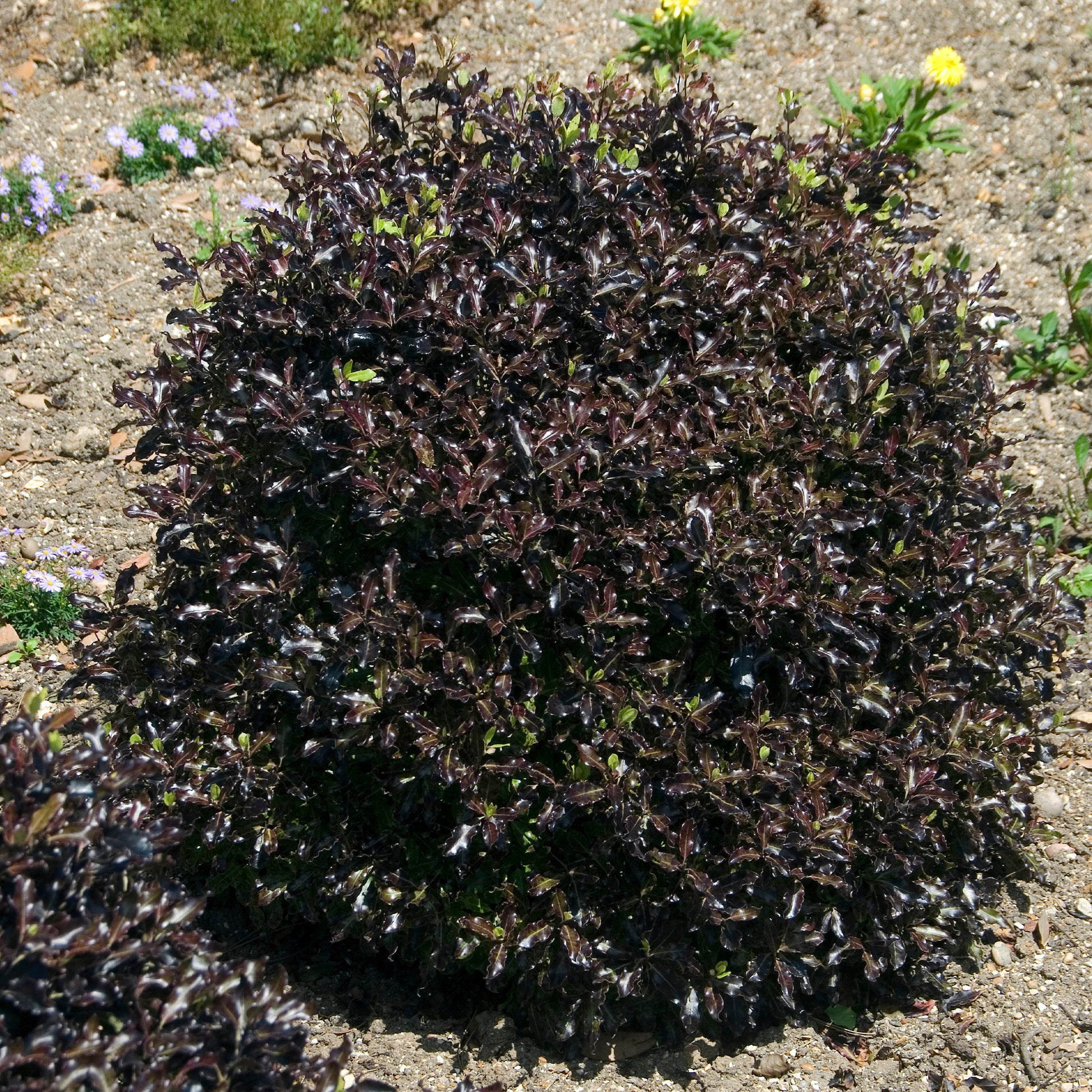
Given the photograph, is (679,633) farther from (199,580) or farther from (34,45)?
(34,45)

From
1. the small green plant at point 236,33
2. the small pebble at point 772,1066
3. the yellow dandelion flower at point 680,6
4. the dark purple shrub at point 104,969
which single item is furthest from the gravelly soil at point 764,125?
the dark purple shrub at point 104,969

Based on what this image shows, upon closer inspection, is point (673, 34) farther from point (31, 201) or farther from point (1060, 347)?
point (31, 201)

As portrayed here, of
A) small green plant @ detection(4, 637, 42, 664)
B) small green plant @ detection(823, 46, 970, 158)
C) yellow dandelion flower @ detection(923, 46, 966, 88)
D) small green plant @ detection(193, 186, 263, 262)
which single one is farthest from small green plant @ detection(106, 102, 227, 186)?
yellow dandelion flower @ detection(923, 46, 966, 88)

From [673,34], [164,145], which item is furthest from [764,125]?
[164,145]

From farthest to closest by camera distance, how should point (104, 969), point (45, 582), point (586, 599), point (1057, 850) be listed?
point (45, 582) < point (1057, 850) < point (586, 599) < point (104, 969)

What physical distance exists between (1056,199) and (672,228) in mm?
2793

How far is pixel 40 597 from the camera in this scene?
378 cm

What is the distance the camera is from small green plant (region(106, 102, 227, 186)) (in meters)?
5.08

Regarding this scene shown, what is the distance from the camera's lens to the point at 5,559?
3842 mm

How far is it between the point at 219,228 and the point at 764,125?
2.45 m

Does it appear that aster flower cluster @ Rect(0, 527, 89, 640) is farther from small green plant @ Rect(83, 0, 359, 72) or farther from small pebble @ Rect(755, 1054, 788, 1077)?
small green plant @ Rect(83, 0, 359, 72)

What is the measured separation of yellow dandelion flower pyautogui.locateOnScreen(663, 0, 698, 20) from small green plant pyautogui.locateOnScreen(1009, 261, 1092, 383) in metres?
2.02

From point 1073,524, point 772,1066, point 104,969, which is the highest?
point 1073,524

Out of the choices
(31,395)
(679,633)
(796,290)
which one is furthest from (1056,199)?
(31,395)
